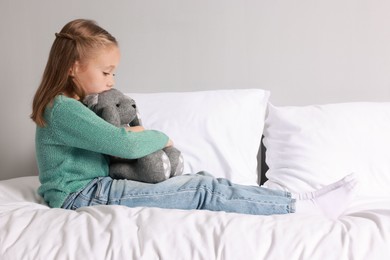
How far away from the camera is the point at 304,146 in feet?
4.99

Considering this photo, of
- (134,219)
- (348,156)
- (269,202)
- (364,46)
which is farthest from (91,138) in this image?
(364,46)

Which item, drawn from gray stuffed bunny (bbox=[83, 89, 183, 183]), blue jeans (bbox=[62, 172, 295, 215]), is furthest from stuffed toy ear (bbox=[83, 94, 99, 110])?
blue jeans (bbox=[62, 172, 295, 215])

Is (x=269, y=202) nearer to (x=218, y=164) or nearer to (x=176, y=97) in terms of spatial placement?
(x=218, y=164)

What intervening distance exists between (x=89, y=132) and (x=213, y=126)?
1.79 feet

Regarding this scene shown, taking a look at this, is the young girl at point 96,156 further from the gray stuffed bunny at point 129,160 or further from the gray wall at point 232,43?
the gray wall at point 232,43

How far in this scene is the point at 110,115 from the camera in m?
1.23

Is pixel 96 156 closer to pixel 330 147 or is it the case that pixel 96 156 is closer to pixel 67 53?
pixel 67 53

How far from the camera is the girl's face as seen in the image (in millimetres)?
1260

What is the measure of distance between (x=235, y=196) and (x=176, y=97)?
0.63 metres

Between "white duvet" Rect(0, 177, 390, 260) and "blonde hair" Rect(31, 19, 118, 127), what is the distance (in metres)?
0.39

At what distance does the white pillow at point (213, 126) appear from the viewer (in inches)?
60.2

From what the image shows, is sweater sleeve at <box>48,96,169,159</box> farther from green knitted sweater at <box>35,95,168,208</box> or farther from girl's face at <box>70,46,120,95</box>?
girl's face at <box>70,46,120,95</box>

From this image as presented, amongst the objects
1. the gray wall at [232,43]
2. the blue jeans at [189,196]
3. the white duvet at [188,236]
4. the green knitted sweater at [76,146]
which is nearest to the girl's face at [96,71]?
the green knitted sweater at [76,146]

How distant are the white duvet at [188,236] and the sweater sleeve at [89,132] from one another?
213 mm
